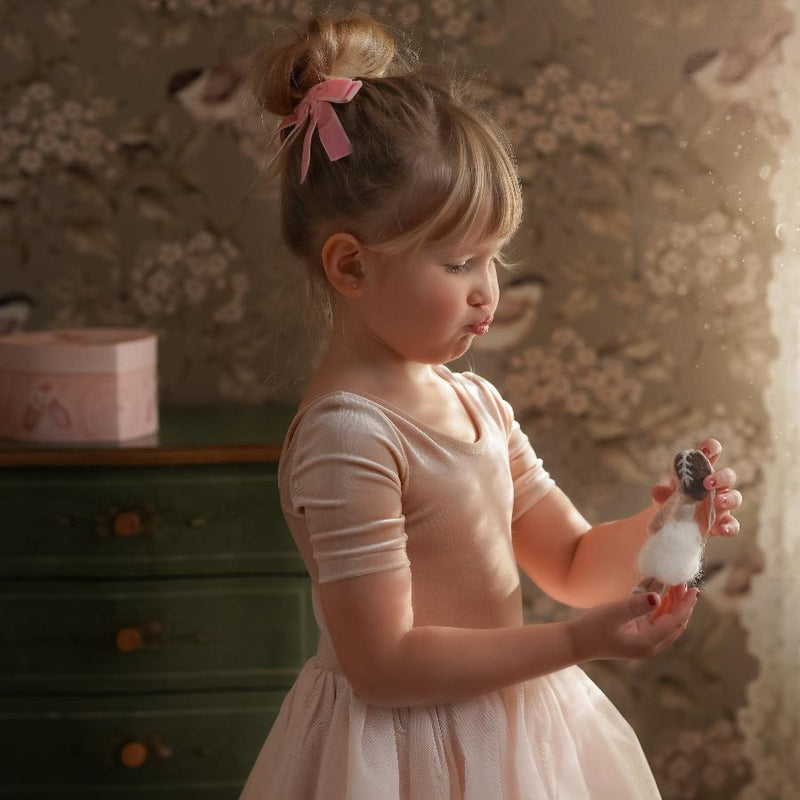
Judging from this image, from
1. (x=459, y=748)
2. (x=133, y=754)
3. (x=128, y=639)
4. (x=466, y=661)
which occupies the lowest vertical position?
(x=133, y=754)

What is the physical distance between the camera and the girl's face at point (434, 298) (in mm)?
1068

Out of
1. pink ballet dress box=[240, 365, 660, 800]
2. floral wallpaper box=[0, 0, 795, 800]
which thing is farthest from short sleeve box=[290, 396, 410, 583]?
floral wallpaper box=[0, 0, 795, 800]

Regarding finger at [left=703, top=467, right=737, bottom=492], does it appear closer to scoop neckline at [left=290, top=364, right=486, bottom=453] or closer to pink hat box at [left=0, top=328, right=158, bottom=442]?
scoop neckline at [left=290, top=364, right=486, bottom=453]

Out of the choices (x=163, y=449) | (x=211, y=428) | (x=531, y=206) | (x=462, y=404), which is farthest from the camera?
(x=531, y=206)

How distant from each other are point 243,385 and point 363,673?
90 cm

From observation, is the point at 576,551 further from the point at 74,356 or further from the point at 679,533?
the point at 74,356

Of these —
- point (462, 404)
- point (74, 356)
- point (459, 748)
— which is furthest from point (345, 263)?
point (74, 356)

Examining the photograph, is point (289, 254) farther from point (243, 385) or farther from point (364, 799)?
point (243, 385)

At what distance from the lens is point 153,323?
1.87 m

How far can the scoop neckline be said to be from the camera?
1103 millimetres

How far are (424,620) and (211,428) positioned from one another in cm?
64

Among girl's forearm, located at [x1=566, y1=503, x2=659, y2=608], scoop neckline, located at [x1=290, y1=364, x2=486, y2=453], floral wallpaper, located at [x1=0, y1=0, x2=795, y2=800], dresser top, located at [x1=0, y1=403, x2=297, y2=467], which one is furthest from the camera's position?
floral wallpaper, located at [x1=0, y1=0, x2=795, y2=800]

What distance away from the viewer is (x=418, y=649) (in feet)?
3.44

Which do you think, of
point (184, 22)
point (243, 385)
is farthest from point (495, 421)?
point (184, 22)
